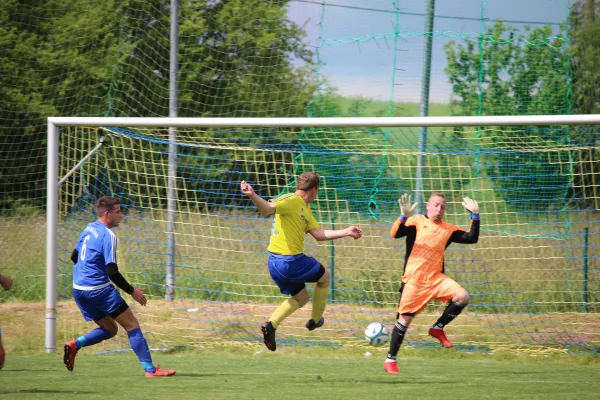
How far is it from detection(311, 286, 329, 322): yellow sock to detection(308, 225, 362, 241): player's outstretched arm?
21.1 inches

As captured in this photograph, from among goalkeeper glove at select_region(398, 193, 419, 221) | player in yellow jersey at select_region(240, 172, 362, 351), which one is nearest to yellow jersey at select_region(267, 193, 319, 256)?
player in yellow jersey at select_region(240, 172, 362, 351)

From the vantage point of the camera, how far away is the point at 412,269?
7480 mm

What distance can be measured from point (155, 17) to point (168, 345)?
6.49 metres

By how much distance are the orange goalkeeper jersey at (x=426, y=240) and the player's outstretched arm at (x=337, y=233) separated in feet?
1.41

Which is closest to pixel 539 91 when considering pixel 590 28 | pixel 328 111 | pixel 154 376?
pixel 590 28

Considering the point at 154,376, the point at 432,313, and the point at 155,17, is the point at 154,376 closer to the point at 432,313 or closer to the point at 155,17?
the point at 432,313

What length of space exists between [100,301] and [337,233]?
2.30 m

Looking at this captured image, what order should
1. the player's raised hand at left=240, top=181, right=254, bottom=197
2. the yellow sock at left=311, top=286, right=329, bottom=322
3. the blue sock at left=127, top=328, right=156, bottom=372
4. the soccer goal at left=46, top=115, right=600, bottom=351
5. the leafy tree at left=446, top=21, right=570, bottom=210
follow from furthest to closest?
1. the leafy tree at left=446, top=21, right=570, bottom=210
2. the soccer goal at left=46, top=115, right=600, bottom=351
3. the yellow sock at left=311, top=286, right=329, bottom=322
4. the blue sock at left=127, top=328, right=156, bottom=372
5. the player's raised hand at left=240, top=181, right=254, bottom=197

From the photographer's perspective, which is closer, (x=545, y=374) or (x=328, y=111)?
(x=545, y=374)

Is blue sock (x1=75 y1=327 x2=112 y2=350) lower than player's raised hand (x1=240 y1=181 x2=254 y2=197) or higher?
lower

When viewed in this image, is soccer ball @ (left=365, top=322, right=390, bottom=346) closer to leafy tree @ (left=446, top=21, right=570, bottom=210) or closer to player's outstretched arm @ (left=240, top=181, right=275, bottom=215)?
player's outstretched arm @ (left=240, top=181, right=275, bottom=215)

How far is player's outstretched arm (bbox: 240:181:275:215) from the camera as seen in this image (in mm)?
6855

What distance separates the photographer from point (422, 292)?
292 inches

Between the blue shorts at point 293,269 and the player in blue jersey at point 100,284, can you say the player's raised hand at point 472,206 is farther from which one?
the player in blue jersey at point 100,284
